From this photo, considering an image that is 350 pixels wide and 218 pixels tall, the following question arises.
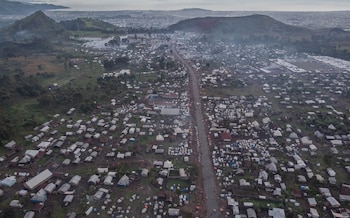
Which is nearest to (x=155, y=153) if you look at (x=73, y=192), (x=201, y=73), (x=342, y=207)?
(x=73, y=192)

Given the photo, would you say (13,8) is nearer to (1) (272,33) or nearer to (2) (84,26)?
(2) (84,26)

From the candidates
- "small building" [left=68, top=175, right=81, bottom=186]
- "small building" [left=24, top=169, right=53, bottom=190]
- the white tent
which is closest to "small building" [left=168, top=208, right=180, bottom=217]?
the white tent

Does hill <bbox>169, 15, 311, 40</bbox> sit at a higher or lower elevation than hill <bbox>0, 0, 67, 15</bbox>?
lower

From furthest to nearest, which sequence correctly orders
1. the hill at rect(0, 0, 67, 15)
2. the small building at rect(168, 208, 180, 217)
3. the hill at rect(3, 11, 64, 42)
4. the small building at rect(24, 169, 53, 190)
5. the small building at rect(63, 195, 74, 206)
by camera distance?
the hill at rect(0, 0, 67, 15) → the hill at rect(3, 11, 64, 42) → the small building at rect(24, 169, 53, 190) → the small building at rect(63, 195, 74, 206) → the small building at rect(168, 208, 180, 217)

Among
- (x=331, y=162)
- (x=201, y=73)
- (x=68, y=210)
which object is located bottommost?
(x=68, y=210)

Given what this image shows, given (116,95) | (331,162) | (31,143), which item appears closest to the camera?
(331,162)

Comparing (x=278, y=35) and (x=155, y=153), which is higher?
(x=278, y=35)

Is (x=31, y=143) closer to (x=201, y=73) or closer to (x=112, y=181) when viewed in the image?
(x=112, y=181)

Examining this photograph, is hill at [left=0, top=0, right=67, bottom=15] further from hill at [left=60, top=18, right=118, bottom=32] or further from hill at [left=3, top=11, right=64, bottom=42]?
hill at [left=3, top=11, right=64, bottom=42]
